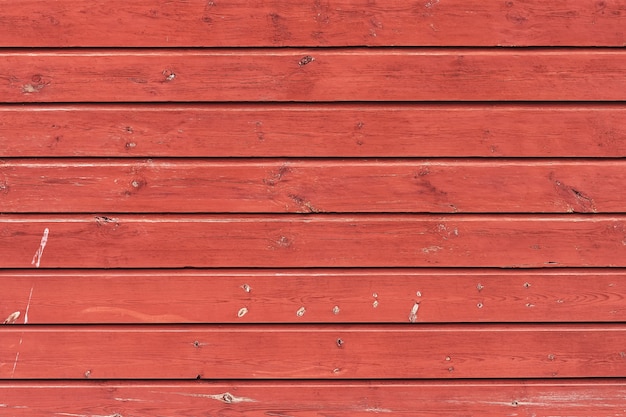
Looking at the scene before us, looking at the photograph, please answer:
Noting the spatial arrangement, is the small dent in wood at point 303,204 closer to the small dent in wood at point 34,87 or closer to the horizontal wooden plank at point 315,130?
the horizontal wooden plank at point 315,130

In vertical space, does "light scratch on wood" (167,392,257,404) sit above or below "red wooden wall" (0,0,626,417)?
below

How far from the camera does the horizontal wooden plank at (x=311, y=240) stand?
2.15m

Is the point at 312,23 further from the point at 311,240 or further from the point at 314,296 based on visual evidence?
the point at 314,296

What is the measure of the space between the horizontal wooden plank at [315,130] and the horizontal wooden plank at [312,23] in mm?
237

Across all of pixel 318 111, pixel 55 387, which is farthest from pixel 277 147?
pixel 55 387

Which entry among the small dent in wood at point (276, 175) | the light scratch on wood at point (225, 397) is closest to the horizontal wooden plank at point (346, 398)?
the light scratch on wood at point (225, 397)

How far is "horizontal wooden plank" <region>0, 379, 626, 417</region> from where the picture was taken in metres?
2.20

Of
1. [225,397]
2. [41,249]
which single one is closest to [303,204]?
[225,397]

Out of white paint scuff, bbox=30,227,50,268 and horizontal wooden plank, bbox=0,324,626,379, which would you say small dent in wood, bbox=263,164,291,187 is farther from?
white paint scuff, bbox=30,227,50,268

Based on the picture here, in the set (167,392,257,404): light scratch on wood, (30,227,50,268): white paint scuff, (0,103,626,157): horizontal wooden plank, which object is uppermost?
(0,103,626,157): horizontal wooden plank

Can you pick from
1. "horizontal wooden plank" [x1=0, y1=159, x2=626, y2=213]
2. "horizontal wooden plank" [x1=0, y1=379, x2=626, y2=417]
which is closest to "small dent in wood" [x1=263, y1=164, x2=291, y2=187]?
"horizontal wooden plank" [x1=0, y1=159, x2=626, y2=213]

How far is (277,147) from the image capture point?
2141 millimetres

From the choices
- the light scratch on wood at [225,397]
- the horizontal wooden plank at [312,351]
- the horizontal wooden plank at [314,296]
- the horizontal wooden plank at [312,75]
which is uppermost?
the horizontal wooden plank at [312,75]

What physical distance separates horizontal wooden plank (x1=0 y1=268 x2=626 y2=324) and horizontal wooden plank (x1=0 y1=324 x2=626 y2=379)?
0.04 m
